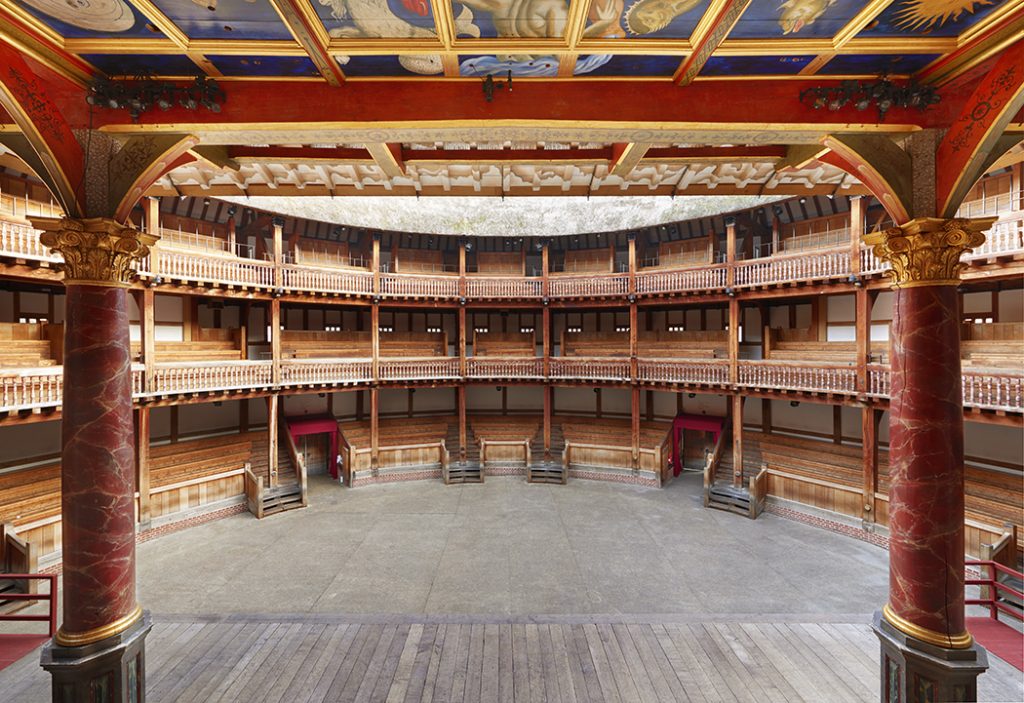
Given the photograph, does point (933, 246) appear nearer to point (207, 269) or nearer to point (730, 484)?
point (730, 484)

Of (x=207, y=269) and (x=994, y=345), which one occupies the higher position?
(x=207, y=269)

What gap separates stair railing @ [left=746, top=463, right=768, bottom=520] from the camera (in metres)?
13.0

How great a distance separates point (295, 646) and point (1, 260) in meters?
10.1

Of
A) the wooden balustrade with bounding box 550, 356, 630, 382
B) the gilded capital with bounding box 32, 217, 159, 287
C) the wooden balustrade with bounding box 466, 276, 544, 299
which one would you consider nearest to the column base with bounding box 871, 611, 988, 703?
the gilded capital with bounding box 32, 217, 159, 287

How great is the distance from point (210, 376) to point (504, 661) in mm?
11409

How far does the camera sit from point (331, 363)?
50.2 ft

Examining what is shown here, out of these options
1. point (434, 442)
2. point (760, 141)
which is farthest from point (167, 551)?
point (760, 141)

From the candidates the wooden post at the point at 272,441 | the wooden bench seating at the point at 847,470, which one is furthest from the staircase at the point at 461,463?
the wooden bench seating at the point at 847,470

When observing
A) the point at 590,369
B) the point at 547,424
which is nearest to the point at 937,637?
the point at 590,369

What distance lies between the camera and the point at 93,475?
4.09 m

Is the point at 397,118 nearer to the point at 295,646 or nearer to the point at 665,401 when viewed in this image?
the point at 295,646

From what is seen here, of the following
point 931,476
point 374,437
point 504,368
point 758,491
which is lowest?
point 758,491

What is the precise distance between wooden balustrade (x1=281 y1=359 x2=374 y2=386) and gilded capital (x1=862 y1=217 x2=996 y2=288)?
1485 centimetres

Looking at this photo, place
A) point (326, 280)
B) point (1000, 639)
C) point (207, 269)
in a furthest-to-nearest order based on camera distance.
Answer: point (326, 280) → point (207, 269) → point (1000, 639)
